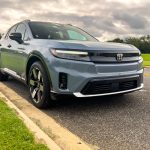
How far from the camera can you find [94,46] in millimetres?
4809

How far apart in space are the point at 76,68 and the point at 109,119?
2.90 ft

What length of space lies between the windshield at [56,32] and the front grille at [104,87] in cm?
157

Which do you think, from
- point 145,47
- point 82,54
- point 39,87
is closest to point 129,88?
point 82,54

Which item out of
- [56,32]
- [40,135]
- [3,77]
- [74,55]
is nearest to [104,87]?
[74,55]

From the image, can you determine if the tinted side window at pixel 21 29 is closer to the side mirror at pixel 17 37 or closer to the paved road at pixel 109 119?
the side mirror at pixel 17 37

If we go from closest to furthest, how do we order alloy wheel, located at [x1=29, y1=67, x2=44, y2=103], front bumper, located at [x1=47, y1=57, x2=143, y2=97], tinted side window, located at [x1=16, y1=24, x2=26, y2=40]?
front bumper, located at [x1=47, y1=57, x2=143, y2=97]
alloy wheel, located at [x1=29, y1=67, x2=44, y2=103]
tinted side window, located at [x1=16, y1=24, x2=26, y2=40]

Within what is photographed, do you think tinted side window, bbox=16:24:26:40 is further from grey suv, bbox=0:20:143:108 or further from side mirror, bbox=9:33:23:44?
grey suv, bbox=0:20:143:108

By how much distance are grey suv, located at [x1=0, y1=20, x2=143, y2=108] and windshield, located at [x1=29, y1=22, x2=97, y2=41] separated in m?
0.08

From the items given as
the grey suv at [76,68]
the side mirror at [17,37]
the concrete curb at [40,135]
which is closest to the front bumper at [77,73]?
the grey suv at [76,68]

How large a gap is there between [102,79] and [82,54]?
0.48m

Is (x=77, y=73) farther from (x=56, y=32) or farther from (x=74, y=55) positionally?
(x=56, y=32)

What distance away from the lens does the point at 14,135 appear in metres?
3.56

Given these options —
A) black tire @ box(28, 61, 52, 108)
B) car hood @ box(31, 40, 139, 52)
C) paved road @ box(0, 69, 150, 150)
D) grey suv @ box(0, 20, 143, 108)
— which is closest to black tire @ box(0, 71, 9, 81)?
paved road @ box(0, 69, 150, 150)

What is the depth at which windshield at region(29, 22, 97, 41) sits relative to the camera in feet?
19.2
